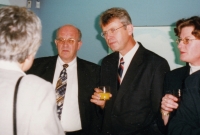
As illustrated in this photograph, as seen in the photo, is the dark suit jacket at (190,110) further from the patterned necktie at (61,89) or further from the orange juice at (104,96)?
the patterned necktie at (61,89)

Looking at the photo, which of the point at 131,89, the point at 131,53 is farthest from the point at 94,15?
the point at 131,89

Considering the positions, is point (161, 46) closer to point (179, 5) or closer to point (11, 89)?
point (179, 5)

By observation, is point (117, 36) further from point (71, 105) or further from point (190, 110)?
point (190, 110)

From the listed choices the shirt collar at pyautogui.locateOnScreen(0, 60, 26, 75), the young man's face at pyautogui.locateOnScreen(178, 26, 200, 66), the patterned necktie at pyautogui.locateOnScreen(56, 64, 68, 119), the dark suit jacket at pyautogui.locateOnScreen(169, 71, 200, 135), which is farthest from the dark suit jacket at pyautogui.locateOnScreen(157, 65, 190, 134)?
the shirt collar at pyautogui.locateOnScreen(0, 60, 26, 75)

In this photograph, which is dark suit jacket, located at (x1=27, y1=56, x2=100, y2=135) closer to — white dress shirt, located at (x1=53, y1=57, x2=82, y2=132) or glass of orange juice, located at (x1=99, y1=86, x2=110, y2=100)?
white dress shirt, located at (x1=53, y1=57, x2=82, y2=132)

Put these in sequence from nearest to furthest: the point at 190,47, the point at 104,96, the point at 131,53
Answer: the point at 190,47
the point at 104,96
the point at 131,53

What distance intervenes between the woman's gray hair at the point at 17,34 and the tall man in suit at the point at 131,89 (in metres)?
1.02

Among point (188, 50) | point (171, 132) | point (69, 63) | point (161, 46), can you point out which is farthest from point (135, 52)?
point (171, 132)

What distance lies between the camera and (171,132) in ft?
3.84

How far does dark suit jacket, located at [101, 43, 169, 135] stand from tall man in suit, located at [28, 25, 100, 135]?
0.42 meters

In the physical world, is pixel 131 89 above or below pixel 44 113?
below

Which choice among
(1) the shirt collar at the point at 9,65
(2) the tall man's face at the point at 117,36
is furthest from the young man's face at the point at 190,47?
(1) the shirt collar at the point at 9,65

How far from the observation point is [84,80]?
2500 millimetres

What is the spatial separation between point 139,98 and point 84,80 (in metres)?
0.79
